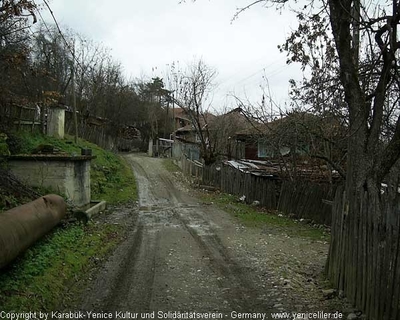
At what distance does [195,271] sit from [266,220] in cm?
742

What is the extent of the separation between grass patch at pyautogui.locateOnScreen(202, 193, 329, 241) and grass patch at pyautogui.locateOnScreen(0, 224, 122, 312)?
5.46 meters

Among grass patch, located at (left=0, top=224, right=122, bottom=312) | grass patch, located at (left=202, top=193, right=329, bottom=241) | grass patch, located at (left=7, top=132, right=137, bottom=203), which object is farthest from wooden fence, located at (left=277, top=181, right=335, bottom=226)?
grass patch, located at (left=0, top=224, right=122, bottom=312)

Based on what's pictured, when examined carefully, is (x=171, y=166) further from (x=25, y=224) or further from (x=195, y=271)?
(x=25, y=224)

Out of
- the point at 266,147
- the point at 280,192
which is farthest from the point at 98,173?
the point at 280,192

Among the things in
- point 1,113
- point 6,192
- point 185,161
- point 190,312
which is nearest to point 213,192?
point 185,161

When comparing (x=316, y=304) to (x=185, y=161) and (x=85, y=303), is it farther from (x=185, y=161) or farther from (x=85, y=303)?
(x=185, y=161)

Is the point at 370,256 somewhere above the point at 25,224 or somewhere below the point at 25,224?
above

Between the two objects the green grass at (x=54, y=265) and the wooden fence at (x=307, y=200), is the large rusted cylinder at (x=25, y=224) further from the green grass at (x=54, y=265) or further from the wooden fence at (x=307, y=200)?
the wooden fence at (x=307, y=200)

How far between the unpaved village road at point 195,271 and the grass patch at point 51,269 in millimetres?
382

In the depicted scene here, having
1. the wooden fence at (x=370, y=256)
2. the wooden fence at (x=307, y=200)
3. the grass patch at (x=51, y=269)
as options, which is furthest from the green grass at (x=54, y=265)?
the wooden fence at (x=307, y=200)

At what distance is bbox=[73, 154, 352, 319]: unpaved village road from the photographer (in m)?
5.80

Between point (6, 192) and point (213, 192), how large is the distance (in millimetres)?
13987

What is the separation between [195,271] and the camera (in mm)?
7527

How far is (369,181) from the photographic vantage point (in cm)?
682
